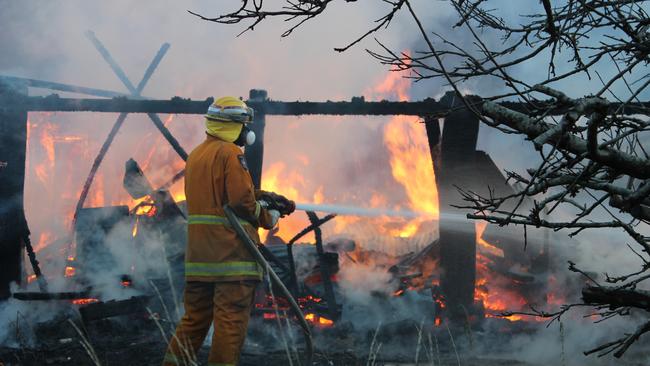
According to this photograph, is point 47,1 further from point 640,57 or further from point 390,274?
point 640,57

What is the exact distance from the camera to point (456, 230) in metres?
6.79

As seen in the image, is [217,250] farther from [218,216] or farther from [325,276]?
→ [325,276]

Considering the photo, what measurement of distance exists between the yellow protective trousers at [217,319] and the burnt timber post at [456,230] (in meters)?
3.45

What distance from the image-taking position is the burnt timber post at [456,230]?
6691 millimetres

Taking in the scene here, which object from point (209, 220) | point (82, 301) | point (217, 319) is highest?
point (209, 220)

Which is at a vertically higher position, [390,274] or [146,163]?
[146,163]

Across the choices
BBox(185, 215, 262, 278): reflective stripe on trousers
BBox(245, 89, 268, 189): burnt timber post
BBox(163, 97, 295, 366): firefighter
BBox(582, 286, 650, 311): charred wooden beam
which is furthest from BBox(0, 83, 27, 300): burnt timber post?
BBox(582, 286, 650, 311): charred wooden beam

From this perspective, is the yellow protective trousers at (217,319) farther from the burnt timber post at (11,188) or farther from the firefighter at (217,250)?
the burnt timber post at (11,188)

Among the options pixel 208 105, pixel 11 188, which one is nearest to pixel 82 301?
pixel 11 188

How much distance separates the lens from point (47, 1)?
41.1ft

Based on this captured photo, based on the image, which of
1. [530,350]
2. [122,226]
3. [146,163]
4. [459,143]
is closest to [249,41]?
[146,163]

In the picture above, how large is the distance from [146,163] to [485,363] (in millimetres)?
9388

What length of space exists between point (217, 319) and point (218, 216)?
0.78 metres

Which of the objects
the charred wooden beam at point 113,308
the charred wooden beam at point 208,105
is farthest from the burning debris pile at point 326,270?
the charred wooden beam at point 208,105
